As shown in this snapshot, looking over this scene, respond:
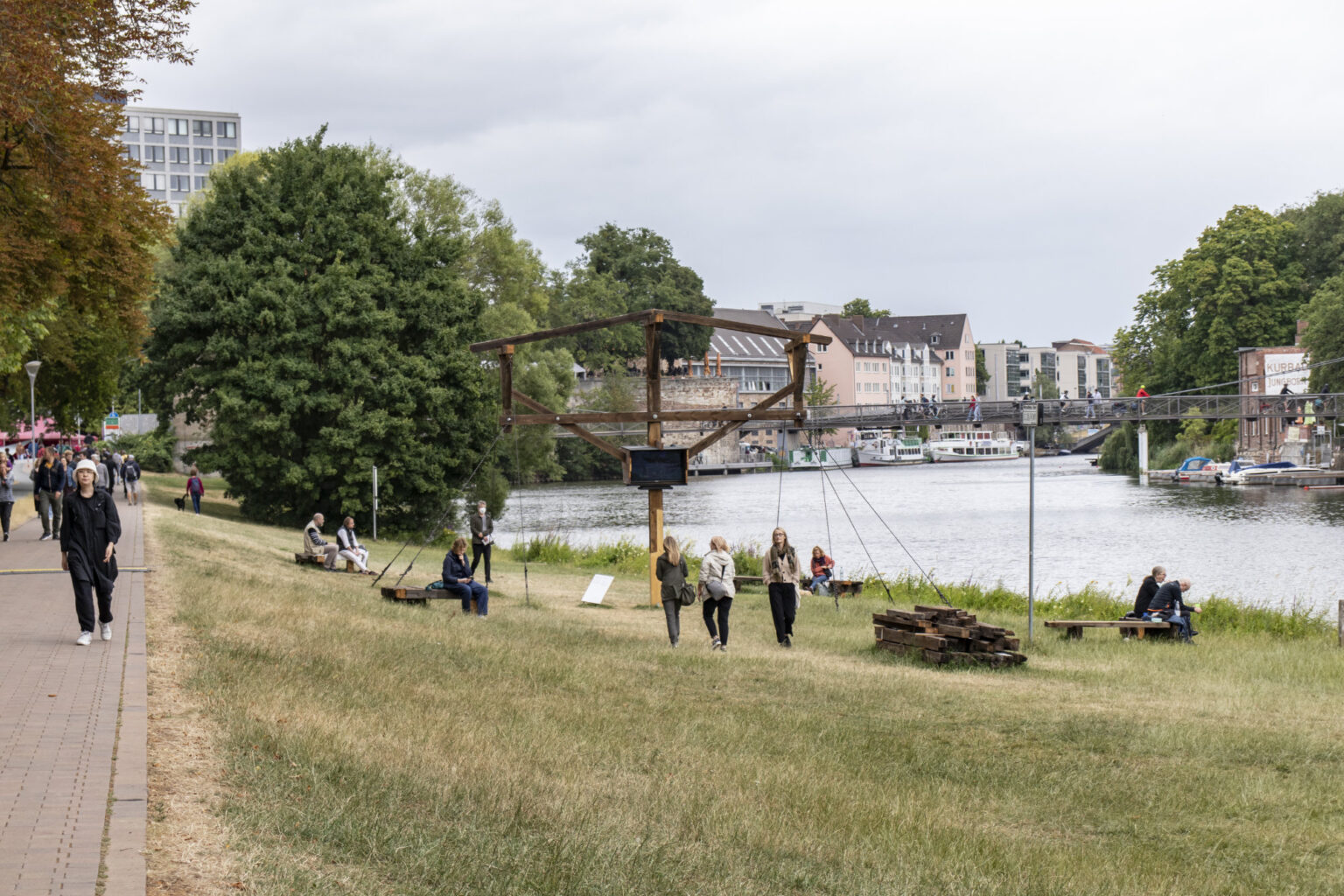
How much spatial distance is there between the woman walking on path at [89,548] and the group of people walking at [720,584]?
22.3 feet

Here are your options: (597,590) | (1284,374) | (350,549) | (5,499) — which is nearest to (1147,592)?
(597,590)

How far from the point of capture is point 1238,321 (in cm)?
8306

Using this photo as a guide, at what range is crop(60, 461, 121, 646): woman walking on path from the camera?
1234cm

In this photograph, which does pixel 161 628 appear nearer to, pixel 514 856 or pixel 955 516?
pixel 514 856

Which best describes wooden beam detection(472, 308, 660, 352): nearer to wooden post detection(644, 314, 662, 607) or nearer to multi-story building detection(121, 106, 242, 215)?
wooden post detection(644, 314, 662, 607)

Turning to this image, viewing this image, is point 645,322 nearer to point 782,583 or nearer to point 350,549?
point 782,583

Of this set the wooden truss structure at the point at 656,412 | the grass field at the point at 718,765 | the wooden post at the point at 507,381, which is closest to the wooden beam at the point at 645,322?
the wooden truss structure at the point at 656,412

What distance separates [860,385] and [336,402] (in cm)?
12642

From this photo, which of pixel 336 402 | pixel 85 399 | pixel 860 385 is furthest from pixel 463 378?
pixel 860 385

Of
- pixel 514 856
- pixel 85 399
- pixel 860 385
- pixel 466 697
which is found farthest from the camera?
pixel 860 385

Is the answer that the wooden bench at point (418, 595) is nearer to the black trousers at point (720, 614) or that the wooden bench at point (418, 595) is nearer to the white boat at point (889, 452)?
the black trousers at point (720, 614)

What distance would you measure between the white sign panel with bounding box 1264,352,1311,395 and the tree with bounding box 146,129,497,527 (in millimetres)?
54402

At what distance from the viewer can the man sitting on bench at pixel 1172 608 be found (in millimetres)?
20203

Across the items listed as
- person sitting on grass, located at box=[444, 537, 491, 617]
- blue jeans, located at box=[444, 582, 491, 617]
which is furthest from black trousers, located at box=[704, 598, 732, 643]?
blue jeans, located at box=[444, 582, 491, 617]
